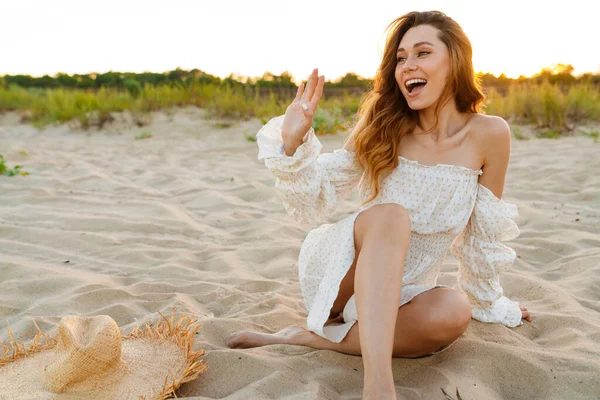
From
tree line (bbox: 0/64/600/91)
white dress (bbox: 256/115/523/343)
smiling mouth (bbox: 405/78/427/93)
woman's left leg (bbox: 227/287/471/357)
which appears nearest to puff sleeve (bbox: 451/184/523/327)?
white dress (bbox: 256/115/523/343)

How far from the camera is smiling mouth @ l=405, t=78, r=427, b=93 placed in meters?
2.11

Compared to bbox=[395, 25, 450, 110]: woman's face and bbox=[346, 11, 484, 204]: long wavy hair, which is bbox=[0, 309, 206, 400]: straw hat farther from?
bbox=[395, 25, 450, 110]: woman's face

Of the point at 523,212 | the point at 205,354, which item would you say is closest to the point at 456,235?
the point at 205,354

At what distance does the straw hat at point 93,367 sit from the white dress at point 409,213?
0.53 metres

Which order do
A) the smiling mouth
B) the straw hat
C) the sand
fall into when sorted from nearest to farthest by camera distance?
the straw hat → the sand → the smiling mouth

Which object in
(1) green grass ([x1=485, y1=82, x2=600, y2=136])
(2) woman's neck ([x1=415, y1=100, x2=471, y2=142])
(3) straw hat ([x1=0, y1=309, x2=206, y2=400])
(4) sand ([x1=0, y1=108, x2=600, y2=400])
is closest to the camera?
(3) straw hat ([x1=0, y1=309, x2=206, y2=400])

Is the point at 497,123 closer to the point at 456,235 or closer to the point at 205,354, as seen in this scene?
the point at 456,235

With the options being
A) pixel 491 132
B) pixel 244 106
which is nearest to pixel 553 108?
pixel 244 106

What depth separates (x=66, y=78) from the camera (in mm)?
13766

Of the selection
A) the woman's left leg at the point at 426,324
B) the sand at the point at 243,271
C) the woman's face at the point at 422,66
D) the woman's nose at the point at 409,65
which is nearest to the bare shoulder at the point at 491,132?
the woman's face at the point at 422,66

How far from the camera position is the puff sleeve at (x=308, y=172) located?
2039 mm

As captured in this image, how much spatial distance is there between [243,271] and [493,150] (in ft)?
4.68

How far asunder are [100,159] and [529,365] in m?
5.21

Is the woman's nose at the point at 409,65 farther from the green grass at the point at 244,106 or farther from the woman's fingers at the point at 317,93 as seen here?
the green grass at the point at 244,106
